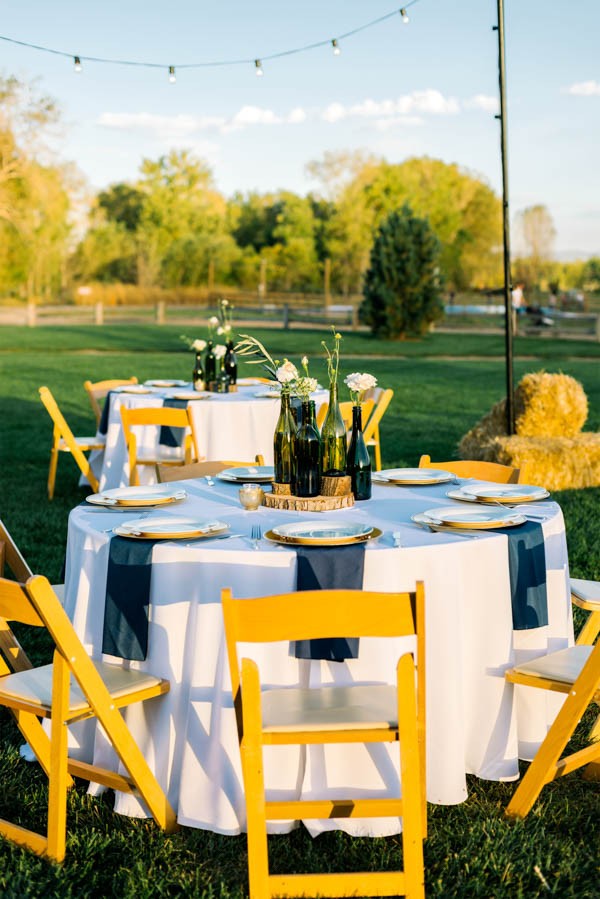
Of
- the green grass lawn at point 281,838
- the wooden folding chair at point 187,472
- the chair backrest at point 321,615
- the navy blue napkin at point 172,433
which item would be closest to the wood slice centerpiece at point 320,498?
the wooden folding chair at point 187,472

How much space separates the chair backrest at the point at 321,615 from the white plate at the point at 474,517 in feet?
2.90

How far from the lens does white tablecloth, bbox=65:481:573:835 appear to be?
10.3 feet

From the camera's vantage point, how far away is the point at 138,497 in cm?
393

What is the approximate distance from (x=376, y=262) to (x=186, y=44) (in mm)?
9200

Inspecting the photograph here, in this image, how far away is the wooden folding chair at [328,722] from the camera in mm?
2566

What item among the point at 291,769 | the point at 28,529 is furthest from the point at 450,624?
the point at 28,529

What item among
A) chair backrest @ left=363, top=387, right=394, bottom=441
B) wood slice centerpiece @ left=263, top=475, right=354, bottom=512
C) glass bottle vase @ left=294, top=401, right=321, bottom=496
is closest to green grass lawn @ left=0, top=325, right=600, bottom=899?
wood slice centerpiece @ left=263, top=475, right=354, bottom=512

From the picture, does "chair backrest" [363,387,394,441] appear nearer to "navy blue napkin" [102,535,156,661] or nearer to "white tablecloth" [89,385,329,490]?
"white tablecloth" [89,385,329,490]

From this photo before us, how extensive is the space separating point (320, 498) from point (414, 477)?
2.25 ft

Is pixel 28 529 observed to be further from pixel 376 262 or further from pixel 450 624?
pixel 376 262

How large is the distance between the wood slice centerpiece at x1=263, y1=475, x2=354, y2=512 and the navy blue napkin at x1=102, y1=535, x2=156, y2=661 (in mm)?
719

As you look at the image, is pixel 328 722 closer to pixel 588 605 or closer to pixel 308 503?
pixel 308 503

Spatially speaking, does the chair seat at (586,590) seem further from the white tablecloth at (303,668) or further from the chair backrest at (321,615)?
the chair backrest at (321,615)

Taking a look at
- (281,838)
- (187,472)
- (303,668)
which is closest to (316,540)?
(303,668)
